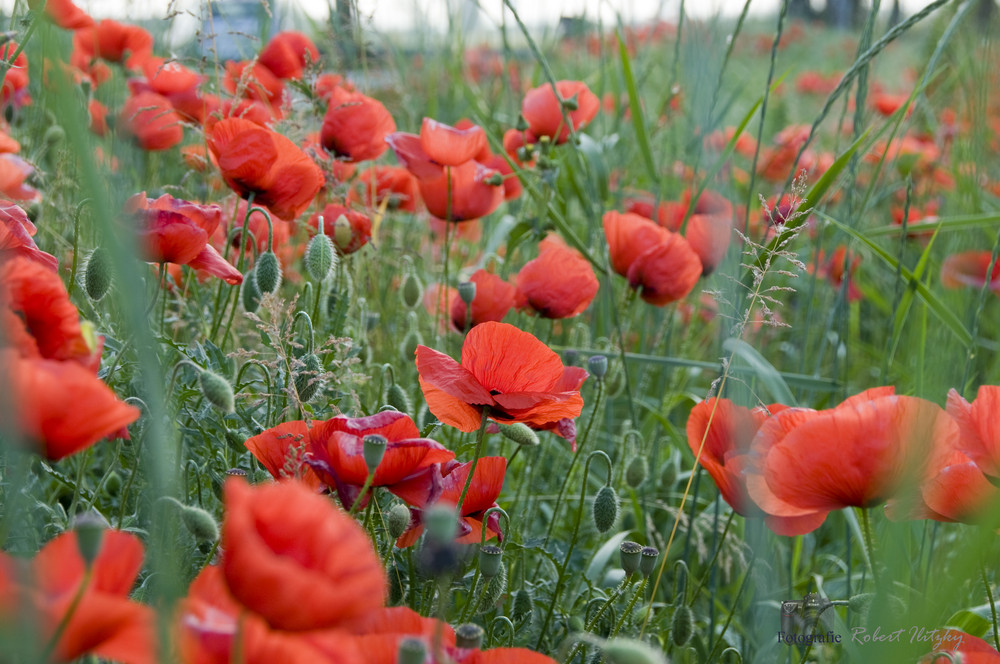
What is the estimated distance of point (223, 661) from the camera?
495mm

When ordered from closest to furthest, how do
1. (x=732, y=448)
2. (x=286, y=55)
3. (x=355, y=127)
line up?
1. (x=732, y=448)
2. (x=355, y=127)
3. (x=286, y=55)

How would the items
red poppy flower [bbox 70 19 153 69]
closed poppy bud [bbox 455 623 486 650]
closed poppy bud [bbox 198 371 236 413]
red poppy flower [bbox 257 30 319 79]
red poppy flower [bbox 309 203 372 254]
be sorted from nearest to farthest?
closed poppy bud [bbox 455 623 486 650] → closed poppy bud [bbox 198 371 236 413] → red poppy flower [bbox 309 203 372 254] → red poppy flower [bbox 257 30 319 79] → red poppy flower [bbox 70 19 153 69]

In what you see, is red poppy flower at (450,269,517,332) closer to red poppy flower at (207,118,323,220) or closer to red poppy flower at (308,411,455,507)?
red poppy flower at (207,118,323,220)

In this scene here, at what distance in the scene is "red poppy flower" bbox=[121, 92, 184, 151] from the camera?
1.54 m

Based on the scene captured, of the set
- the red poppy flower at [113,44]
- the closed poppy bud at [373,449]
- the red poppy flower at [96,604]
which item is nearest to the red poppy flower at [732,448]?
the closed poppy bud at [373,449]

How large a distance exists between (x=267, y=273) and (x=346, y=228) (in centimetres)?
24

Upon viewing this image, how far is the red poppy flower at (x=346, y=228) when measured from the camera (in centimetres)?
129

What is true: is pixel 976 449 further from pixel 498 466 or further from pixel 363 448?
pixel 363 448

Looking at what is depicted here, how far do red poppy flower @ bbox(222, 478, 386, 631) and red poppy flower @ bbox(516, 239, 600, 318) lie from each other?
915 millimetres

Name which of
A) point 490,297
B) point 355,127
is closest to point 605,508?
point 490,297

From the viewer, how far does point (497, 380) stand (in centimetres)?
89

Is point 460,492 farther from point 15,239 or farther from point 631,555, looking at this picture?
point 15,239

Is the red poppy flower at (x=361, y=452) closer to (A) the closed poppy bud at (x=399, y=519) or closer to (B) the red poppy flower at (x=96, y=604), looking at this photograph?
(A) the closed poppy bud at (x=399, y=519)

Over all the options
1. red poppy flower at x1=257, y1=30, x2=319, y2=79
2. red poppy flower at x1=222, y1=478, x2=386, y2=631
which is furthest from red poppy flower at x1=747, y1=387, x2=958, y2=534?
red poppy flower at x1=257, y1=30, x2=319, y2=79
